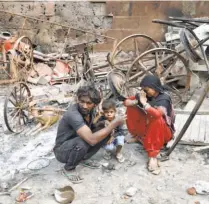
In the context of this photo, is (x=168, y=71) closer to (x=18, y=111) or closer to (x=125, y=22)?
(x=18, y=111)

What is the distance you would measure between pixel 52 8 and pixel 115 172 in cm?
635

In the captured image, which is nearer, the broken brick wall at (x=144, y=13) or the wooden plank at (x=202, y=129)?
the wooden plank at (x=202, y=129)

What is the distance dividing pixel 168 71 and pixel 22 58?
3571 mm

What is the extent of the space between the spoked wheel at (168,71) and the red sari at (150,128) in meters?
1.73

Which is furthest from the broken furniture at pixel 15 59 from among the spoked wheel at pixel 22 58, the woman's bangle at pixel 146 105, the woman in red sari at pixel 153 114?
the woman's bangle at pixel 146 105

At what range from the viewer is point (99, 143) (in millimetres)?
4406

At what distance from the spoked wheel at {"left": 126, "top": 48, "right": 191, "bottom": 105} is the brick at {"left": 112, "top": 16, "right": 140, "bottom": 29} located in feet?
9.14

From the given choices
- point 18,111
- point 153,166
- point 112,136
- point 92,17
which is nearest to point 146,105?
point 112,136

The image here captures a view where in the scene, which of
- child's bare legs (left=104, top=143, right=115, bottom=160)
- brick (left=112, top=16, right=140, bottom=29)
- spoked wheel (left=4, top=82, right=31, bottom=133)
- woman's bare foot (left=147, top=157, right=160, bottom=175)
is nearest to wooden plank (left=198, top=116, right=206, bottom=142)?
woman's bare foot (left=147, top=157, right=160, bottom=175)

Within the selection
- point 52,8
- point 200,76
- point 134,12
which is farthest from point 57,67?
point 200,76

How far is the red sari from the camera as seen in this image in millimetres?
4328

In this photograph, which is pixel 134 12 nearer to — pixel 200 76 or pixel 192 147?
pixel 200 76

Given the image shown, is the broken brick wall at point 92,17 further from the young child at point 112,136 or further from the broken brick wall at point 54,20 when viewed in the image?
the young child at point 112,136

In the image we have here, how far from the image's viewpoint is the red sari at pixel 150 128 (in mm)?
4328
